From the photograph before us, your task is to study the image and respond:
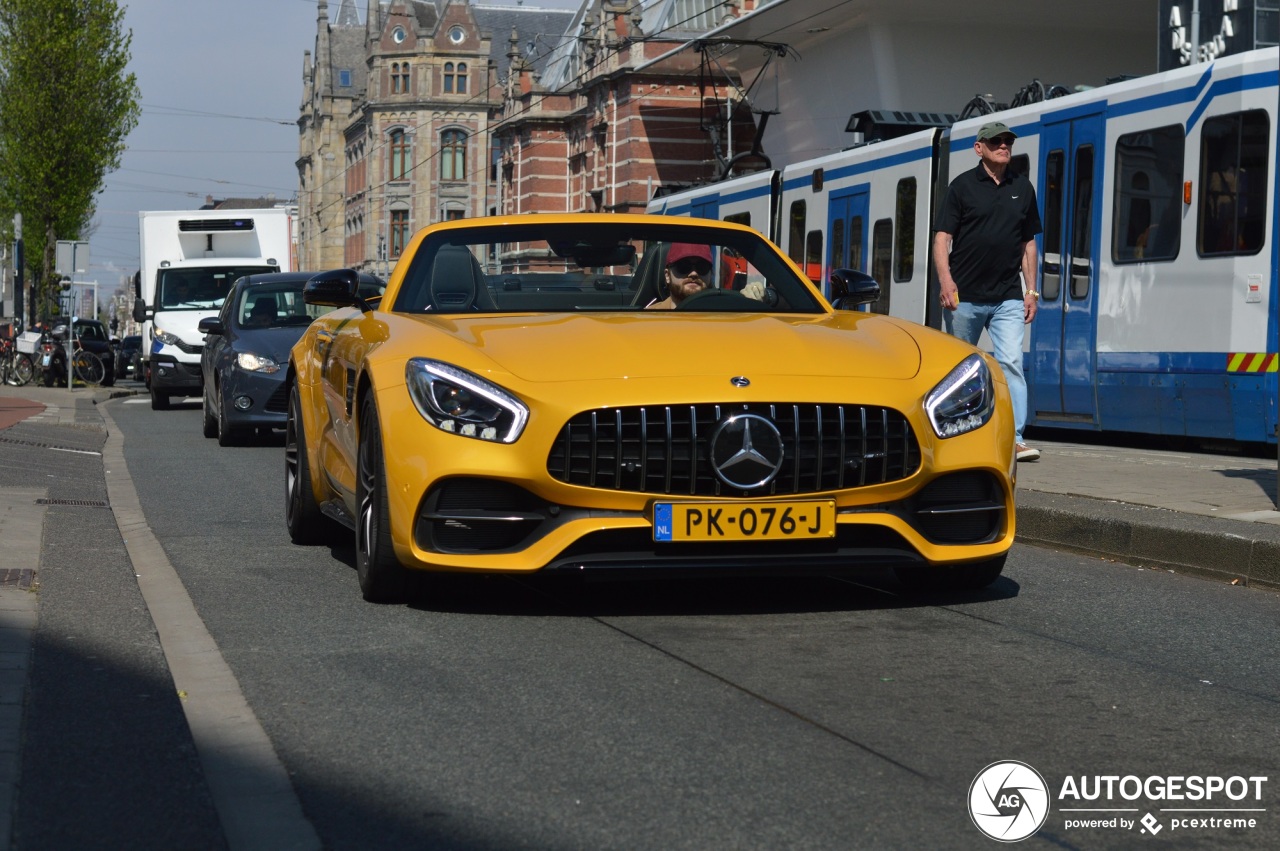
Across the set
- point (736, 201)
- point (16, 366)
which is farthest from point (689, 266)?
point (16, 366)

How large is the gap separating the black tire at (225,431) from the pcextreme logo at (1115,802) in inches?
488

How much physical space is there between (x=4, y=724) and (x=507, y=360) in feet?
6.59

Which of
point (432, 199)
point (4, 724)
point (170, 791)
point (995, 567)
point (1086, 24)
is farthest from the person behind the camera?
point (432, 199)

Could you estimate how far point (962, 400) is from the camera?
225 inches

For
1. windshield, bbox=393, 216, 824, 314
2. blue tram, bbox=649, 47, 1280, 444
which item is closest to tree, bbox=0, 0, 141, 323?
blue tram, bbox=649, 47, 1280, 444

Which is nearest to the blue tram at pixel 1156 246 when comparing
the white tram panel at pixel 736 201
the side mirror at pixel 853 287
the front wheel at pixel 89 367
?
the white tram panel at pixel 736 201

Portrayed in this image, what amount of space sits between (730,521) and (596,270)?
191cm

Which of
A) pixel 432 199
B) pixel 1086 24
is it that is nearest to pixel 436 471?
pixel 1086 24

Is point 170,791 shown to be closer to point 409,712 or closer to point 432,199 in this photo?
point 409,712

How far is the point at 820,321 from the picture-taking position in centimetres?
647

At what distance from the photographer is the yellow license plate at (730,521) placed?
5.36 meters

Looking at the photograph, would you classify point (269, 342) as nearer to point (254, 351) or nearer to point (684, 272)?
point (254, 351)

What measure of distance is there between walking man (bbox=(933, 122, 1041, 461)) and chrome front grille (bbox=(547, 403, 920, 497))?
16.8ft

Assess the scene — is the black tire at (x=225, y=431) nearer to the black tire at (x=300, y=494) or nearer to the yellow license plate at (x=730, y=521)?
the black tire at (x=300, y=494)
